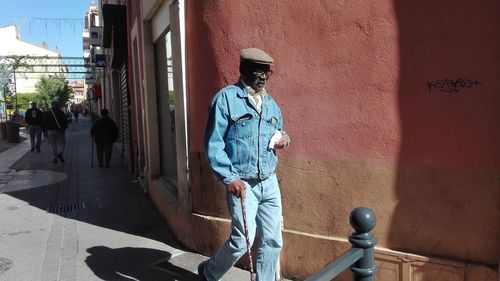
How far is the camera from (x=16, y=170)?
11062 millimetres

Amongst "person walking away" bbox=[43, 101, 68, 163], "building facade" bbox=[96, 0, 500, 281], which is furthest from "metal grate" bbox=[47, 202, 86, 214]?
"person walking away" bbox=[43, 101, 68, 163]

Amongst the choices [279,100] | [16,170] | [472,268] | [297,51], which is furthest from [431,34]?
[16,170]

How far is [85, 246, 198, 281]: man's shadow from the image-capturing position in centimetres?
414

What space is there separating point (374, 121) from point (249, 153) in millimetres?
1053

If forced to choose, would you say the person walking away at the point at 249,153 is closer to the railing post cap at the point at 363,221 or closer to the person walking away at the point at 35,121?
the railing post cap at the point at 363,221

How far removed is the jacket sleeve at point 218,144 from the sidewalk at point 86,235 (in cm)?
145

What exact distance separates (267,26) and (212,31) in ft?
1.84

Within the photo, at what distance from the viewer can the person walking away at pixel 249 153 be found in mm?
2965

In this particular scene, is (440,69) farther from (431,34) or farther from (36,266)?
(36,266)

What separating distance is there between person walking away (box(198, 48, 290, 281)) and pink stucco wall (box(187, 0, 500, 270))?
631mm

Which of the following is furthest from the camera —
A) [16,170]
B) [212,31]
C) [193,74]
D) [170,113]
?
[16,170]

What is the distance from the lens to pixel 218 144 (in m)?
2.96

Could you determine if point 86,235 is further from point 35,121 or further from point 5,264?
point 35,121

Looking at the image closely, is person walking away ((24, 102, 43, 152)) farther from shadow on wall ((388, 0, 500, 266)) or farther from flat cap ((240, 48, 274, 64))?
shadow on wall ((388, 0, 500, 266))
